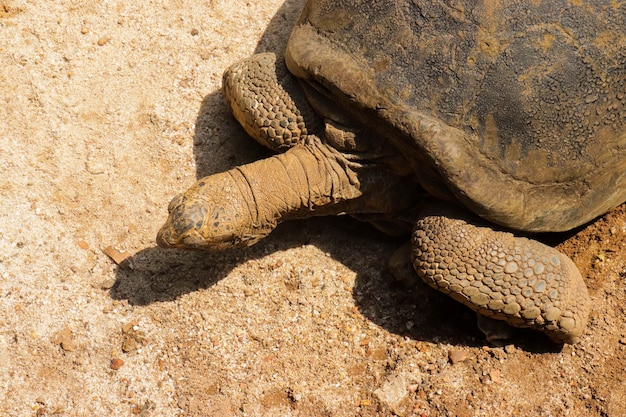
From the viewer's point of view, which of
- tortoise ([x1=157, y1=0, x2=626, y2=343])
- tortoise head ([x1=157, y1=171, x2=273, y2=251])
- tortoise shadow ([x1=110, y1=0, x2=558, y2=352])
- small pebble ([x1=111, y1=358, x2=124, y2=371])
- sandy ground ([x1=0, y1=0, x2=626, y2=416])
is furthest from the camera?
tortoise shadow ([x1=110, y1=0, x2=558, y2=352])

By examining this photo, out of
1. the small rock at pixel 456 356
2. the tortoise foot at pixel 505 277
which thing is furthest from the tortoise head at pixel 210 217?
the small rock at pixel 456 356

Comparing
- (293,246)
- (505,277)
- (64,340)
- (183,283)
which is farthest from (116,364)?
(505,277)

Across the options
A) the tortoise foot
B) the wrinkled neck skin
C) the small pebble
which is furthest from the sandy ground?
the wrinkled neck skin

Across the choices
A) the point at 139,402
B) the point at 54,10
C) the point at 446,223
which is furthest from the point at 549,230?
the point at 54,10

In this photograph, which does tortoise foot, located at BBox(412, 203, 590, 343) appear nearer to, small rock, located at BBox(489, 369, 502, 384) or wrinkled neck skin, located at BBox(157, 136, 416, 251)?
small rock, located at BBox(489, 369, 502, 384)

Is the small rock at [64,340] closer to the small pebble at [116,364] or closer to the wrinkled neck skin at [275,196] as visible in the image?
the small pebble at [116,364]

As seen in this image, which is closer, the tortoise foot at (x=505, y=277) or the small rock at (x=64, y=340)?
the tortoise foot at (x=505, y=277)
